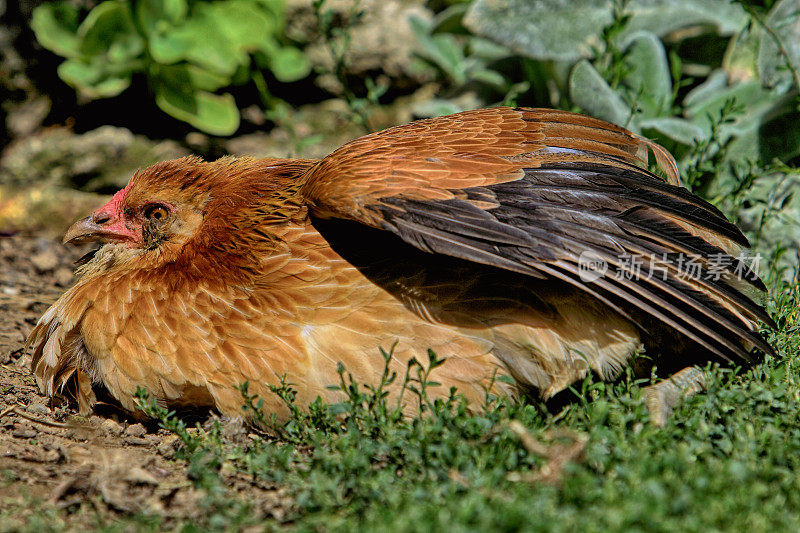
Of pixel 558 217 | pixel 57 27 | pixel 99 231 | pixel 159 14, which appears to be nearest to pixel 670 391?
pixel 558 217

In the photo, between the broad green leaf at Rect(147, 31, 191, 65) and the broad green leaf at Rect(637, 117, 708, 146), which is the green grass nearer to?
the broad green leaf at Rect(637, 117, 708, 146)

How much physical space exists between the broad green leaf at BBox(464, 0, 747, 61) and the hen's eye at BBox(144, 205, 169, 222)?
7.70 ft

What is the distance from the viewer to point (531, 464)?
2203 mm

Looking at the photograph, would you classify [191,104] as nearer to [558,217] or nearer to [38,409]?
[38,409]

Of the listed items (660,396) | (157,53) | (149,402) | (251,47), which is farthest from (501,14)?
(149,402)

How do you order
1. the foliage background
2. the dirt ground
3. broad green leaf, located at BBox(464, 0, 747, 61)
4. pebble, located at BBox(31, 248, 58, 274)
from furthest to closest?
pebble, located at BBox(31, 248, 58, 274)
broad green leaf, located at BBox(464, 0, 747, 61)
the dirt ground
the foliage background

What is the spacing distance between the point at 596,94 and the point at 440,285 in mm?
1967

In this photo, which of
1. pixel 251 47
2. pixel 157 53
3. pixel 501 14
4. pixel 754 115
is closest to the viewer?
pixel 754 115

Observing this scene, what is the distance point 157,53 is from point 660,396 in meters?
4.01

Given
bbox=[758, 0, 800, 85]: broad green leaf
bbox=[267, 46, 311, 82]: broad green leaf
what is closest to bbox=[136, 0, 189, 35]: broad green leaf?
bbox=[267, 46, 311, 82]: broad green leaf

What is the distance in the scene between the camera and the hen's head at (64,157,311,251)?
3160 millimetres

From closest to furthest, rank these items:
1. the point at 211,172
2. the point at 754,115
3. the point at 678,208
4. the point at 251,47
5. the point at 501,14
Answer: the point at 678,208 → the point at 211,172 → the point at 754,115 → the point at 501,14 → the point at 251,47

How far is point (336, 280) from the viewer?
9.09ft

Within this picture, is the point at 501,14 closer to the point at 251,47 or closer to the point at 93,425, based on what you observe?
the point at 251,47
